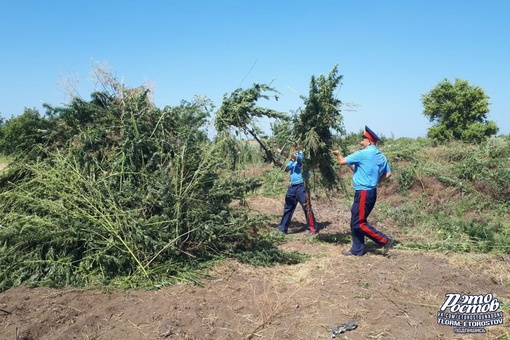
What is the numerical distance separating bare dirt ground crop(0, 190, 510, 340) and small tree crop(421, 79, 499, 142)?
19779 millimetres

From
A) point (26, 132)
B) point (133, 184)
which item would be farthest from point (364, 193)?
point (26, 132)

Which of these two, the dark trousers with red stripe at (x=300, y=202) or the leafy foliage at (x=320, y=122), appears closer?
the leafy foliage at (x=320, y=122)

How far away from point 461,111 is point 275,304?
76.2 ft

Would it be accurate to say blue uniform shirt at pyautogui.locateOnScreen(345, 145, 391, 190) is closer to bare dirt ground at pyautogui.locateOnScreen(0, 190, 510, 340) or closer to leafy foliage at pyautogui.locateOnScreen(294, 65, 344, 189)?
leafy foliage at pyautogui.locateOnScreen(294, 65, 344, 189)

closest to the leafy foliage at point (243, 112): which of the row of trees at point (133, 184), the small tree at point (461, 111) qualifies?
the row of trees at point (133, 184)

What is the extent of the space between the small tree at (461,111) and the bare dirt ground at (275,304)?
64.9 ft

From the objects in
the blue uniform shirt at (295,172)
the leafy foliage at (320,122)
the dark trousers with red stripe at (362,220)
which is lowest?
the dark trousers with red stripe at (362,220)

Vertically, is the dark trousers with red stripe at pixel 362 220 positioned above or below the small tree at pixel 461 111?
below

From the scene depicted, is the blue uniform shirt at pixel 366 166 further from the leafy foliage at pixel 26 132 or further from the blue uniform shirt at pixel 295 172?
the leafy foliage at pixel 26 132

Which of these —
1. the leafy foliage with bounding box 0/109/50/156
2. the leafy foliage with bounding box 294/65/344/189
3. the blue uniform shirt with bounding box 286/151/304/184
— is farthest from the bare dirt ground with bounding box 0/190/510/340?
the leafy foliage with bounding box 0/109/50/156

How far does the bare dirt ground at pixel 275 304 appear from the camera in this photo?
3.93m

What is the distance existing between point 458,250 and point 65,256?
5.90 m

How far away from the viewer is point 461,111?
2389cm

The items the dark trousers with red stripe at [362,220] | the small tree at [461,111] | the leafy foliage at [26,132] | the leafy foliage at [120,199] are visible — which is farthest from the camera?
the small tree at [461,111]
